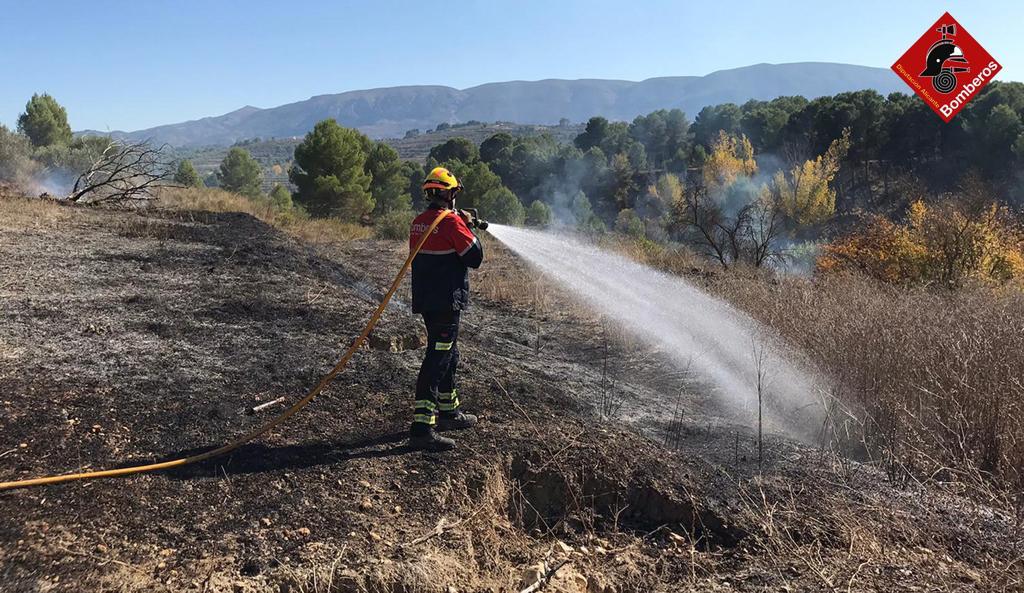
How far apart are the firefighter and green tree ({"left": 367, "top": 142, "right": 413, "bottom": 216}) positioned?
32.7 metres

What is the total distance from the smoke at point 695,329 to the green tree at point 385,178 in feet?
84.2

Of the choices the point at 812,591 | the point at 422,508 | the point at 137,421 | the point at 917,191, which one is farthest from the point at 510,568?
the point at 917,191

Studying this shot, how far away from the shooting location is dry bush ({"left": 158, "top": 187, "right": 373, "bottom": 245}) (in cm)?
1847

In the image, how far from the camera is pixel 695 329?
8469mm

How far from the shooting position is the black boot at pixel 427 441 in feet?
13.4

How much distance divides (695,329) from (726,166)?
42.2 meters

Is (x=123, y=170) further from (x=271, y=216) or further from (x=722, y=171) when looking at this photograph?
(x=722, y=171)

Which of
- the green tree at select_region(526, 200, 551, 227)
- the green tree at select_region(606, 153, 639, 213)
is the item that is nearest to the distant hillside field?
the green tree at select_region(606, 153, 639, 213)

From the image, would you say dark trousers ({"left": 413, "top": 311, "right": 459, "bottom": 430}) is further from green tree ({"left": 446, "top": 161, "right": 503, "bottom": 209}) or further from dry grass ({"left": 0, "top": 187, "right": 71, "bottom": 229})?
green tree ({"left": 446, "top": 161, "right": 503, "bottom": 209})

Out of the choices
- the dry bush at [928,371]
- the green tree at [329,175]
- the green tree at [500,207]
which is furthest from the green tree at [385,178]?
the dry bush at [928,371]

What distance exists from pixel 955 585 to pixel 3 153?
1143 inches

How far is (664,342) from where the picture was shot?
823cm

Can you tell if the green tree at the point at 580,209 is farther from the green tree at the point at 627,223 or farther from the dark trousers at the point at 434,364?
the dark trousers at the point at 434,364

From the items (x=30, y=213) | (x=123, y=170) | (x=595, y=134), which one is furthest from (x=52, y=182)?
(x=595, y=134)
